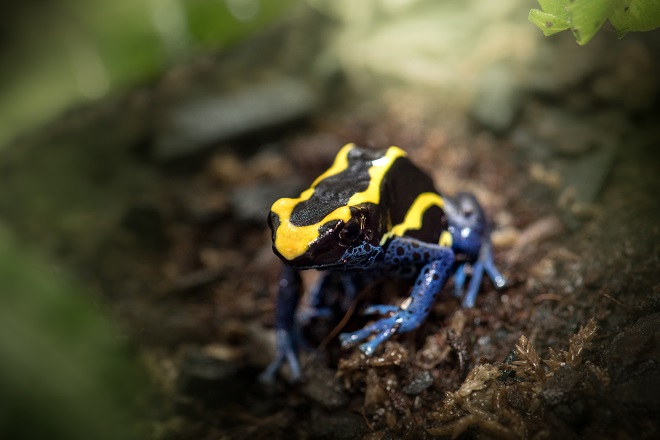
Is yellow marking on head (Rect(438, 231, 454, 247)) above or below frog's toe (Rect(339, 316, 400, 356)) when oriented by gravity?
above

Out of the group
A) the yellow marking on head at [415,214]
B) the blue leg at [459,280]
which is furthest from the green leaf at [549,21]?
the blue leg at [459,280]

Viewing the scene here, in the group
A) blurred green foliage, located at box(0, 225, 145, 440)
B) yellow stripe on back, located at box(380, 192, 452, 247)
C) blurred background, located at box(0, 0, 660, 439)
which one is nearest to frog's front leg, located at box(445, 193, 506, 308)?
yellow stripe on back, located at box(380, 192, 452, 247)

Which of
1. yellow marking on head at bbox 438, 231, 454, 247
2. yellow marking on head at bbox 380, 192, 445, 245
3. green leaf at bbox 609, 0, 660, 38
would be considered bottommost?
yellow marking on head at bbox 438, 231, 454, 247

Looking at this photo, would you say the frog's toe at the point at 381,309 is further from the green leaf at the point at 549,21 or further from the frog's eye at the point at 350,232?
the green leaf at the point at 549,21

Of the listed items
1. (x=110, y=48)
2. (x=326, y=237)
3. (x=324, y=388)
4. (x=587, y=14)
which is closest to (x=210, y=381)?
(x=324, y=388)

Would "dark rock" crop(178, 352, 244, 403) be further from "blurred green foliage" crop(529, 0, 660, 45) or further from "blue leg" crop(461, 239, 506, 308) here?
"blurred green foliage" crop(529, 0, 660, 45)

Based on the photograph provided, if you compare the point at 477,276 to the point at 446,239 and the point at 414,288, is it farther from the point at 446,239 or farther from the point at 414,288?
the point at 414,288

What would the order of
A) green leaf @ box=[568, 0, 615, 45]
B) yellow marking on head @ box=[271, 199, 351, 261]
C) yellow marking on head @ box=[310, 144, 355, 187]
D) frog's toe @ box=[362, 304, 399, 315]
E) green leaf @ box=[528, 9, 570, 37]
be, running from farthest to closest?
frog's toe @ box=[362, 304, 399, 315], yellow marking on head @ box=[310, 144, 355, 187], yellow marking on head @ box=[271, 199, 351, 261], green leaf @ box=[528, 9, 570, 37], green leaf @ box=[568, 0, 615, 45]
